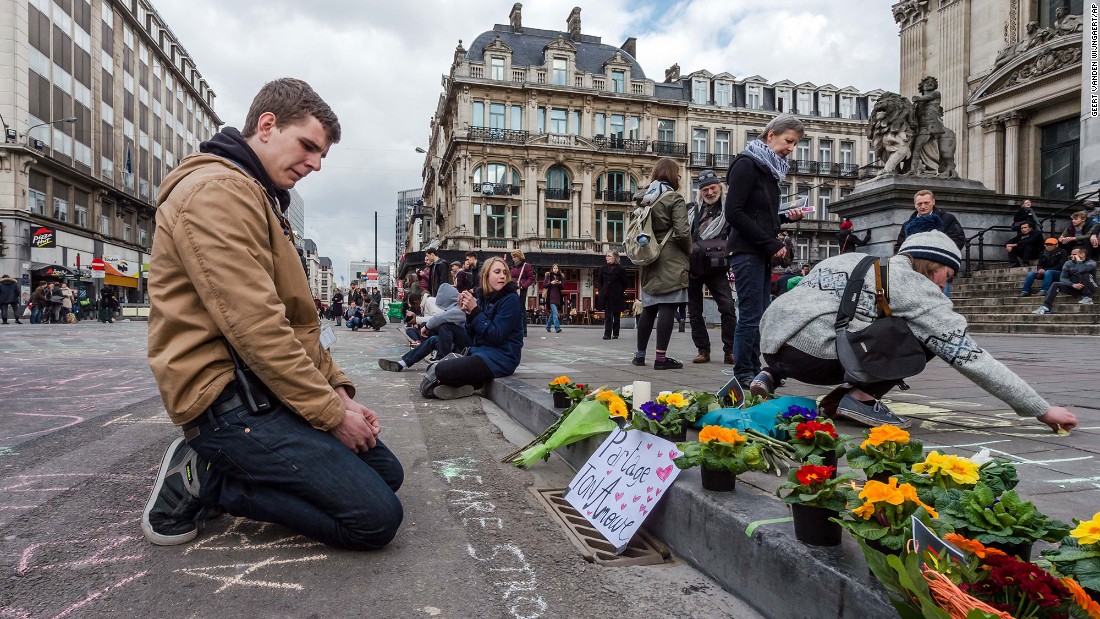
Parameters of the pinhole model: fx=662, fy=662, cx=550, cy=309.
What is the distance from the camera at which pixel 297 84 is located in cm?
254

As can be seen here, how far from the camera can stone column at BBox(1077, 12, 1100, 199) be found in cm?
1586

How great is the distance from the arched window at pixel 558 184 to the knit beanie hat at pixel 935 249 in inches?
1536

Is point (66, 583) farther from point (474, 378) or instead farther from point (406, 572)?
point (474, 378)

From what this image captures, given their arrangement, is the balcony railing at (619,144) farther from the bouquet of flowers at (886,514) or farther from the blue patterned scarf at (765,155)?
the bouquet of flowers at (886,514)

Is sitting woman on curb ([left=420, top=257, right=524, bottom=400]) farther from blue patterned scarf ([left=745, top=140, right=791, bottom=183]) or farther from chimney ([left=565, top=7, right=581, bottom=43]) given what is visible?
chimney ([left=565, top=7, right=581, bottom=43])

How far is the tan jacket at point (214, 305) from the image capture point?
216 cm

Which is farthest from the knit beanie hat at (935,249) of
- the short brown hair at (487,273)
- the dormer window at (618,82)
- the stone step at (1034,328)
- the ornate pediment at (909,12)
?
the dormer window at (618,82)

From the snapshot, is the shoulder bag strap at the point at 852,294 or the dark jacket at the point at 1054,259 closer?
the shoulder bag strap at the point at 852,294

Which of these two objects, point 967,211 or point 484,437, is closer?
point 484,437

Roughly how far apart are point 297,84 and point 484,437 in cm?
252

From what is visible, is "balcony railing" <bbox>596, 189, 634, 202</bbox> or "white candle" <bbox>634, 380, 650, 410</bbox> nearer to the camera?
"white candle" <bbox>634, 380, 650, 410</bbox>

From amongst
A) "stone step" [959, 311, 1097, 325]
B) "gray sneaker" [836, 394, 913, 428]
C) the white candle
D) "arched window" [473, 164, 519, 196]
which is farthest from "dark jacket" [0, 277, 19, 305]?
"stone step" [959, 311, 1097, 325]

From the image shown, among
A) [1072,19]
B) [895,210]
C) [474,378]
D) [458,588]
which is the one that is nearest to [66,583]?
[458,588]

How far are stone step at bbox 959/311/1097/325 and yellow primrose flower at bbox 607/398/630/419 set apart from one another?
10.3 m
